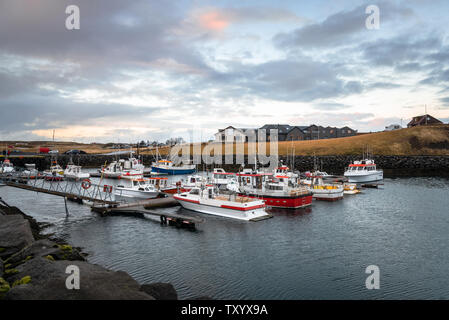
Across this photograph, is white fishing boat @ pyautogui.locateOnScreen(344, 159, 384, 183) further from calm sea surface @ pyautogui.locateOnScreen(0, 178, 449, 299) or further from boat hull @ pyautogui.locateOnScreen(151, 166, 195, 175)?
boat hull @ pyautogui.locateOnScreen(151, 166, 195, 175)

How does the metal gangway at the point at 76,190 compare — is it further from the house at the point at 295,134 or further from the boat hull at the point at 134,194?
the house at the point at 295,134

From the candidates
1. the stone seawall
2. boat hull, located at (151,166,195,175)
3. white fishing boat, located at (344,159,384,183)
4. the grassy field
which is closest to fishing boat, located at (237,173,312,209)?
white fishing boat, located at (344,159,384,183)

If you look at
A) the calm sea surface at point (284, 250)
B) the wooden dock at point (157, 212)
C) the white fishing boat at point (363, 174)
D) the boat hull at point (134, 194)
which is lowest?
the calm sea surface at point (284, 250)

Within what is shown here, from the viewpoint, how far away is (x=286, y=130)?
14200 cm

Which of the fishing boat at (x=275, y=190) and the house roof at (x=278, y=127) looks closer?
the fishing boat at (x=275, y=190)

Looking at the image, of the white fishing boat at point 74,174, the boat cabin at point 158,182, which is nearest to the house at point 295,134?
the white fishing boat at point 74,174

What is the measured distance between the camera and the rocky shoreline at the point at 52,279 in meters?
12.7

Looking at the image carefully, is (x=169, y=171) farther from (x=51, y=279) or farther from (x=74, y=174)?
(x=51, y=279)

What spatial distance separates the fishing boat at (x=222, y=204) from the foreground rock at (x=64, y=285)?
830 inches

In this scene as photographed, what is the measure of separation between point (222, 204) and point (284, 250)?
39.0ft

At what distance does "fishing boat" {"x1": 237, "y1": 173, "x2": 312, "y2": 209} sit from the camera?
42.6m

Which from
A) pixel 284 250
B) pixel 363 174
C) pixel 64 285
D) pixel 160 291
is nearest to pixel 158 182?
pixel 284 250

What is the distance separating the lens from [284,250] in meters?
26.5
